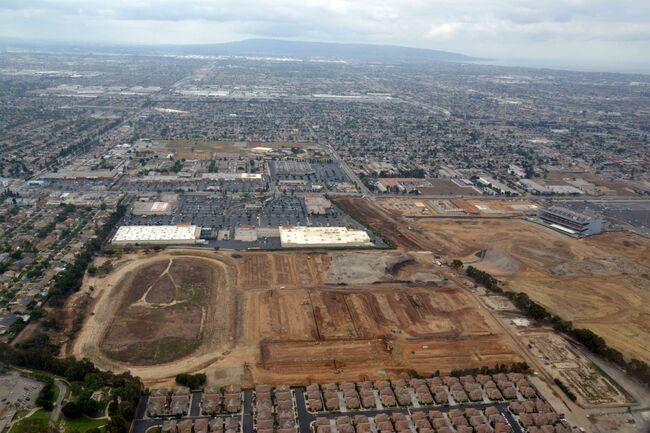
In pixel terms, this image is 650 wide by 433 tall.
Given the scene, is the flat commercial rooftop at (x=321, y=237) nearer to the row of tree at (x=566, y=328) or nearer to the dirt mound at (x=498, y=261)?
the row of tree at (x=566, y=328)

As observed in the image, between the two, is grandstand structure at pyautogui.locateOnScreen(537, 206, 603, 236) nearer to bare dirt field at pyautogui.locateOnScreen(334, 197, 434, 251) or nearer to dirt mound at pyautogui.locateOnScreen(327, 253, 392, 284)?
bare dirt field at pyautogui.locateOnScreen(334, 197, 434, 251)

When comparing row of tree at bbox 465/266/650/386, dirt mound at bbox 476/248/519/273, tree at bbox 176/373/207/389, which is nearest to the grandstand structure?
dirt mound at bbox 476/248/519/273

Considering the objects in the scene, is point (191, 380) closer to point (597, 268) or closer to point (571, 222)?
point (597, 268)

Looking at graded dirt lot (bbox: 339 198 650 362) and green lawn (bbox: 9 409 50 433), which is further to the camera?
graded dirt lot (bbox: 339 198 650 362)

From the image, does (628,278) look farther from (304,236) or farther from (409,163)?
(409,163)

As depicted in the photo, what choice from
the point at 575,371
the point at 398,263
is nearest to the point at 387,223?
the point at 398,263

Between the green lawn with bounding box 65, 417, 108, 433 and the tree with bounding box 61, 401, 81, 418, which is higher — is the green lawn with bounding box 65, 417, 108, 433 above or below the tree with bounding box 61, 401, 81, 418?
below

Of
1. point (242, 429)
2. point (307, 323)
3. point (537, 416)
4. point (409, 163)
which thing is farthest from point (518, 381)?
point (409, 163)
